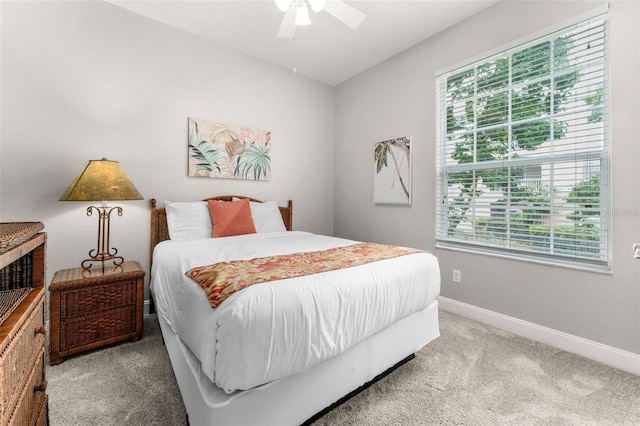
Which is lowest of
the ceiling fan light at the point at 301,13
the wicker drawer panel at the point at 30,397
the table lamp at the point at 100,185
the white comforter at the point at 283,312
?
the wicker drawer panel at the point at 30,397

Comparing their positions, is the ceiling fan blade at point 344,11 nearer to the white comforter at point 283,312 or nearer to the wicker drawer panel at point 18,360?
the white comforter at point 283,312

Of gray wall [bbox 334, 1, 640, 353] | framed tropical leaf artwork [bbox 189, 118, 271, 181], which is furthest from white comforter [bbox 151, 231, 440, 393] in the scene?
framed tropical leaf artwork [bbox 189, 118, 271, 181]

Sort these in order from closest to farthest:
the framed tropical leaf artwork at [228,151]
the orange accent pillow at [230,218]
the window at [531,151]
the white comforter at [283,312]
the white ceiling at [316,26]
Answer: the white comforter at [283,312]
the window at [531,151]
the white ceiling at [316,26]
the orange accent pillow at [230,218]
the framed tropical leaf artwork at [228,151]

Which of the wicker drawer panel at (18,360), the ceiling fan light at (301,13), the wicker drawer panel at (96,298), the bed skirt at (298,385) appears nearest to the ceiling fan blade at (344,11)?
the ceiling fan light at (301,13)

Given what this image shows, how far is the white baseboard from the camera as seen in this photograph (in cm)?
193

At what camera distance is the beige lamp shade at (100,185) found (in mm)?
2135

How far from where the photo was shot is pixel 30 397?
40.3 inches

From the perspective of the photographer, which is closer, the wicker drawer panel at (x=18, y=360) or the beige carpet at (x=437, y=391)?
the wicker drawer panel at (x=18, y=360)

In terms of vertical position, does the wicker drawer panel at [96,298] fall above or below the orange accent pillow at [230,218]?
below

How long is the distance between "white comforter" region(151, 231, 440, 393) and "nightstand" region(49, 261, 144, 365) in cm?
33

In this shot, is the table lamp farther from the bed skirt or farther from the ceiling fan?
the ceiling fan

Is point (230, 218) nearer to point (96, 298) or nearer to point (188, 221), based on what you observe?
point (188, 221)

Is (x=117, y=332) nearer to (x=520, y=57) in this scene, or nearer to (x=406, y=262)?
(x=406, y=262)

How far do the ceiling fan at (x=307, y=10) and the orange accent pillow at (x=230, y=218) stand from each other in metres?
1.65
